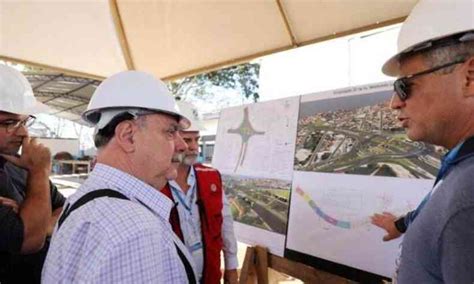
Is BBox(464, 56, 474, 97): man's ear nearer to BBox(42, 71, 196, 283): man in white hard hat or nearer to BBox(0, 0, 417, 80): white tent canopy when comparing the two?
BBox(42, 71, 196, 283): man in white hard hat

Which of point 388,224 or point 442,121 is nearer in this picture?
point 442,121

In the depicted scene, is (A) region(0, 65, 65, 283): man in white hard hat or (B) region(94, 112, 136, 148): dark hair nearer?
(B) region(94, 112, 136, 148): dark hair

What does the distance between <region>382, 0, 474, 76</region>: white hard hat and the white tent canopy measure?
1.17 m

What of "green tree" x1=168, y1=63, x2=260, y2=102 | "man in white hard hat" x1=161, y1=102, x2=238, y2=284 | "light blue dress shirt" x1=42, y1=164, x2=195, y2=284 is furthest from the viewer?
"green tree" x1=168, y1=63, x2=260, y2=102

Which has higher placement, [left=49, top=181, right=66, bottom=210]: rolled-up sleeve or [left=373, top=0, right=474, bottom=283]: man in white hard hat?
[left=373, top=0, right=474, bottom=283]: man in white hard hat

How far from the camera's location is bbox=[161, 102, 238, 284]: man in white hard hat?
2.01 metres

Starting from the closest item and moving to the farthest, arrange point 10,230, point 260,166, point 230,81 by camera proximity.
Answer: point 10,230 → point 260,166 → point 230,81

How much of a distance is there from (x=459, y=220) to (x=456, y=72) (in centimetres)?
37

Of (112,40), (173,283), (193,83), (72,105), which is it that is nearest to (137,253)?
(173,283)

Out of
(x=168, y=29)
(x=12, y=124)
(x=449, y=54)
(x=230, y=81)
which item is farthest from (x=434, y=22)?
(x=230, y=81)

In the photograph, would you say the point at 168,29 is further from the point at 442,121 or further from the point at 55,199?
the point at 442,121

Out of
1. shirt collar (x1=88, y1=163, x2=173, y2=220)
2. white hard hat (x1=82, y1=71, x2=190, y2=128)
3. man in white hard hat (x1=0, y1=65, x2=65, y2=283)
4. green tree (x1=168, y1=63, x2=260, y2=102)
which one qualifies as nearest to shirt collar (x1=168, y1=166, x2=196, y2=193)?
man in white hard hat (x1=0, y1=65, x2=65, y2=283)

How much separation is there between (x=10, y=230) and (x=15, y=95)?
2.26 feet

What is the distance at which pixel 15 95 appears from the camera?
5.58 ft
